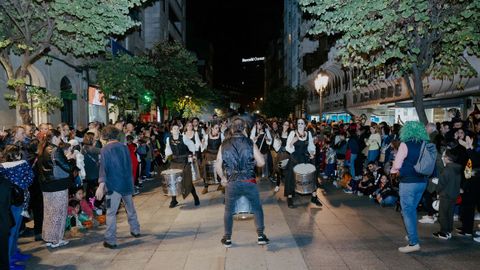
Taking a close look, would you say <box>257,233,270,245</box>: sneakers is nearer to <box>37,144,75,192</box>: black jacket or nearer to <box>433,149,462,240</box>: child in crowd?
<box>433,149,462,240</box>: child in crowd

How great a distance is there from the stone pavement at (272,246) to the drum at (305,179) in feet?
1.67

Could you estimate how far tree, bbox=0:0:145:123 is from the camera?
998 cm

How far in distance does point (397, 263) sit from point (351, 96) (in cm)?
2751

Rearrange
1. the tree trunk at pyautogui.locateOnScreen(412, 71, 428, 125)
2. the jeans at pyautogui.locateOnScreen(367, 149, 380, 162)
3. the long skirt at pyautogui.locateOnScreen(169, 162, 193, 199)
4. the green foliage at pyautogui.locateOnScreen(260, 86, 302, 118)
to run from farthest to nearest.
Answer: the green foliage at pyautogui.locateOnScreen(260, 86, 302, 118)
the jeans at pyautogui.locateOnScreen(367, 149, 380, 162)
the tree trunk at pyautogui.locateOnScreen(412, 71, 428, 125)
the long skirt at pyautogui.locateOnScreen(169, 162, 193, 199)

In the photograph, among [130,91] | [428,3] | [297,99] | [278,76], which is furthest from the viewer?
[278,76]

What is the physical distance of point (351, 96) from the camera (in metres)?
32.0

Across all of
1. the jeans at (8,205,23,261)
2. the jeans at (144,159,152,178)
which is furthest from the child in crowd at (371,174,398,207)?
the jeans at (144,159,152,178)

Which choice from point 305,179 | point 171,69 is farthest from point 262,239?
point 171,69

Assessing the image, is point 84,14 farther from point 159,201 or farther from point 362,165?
point 362,165

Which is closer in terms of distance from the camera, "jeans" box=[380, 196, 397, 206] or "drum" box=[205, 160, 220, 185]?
"jeans" box=[380, 196, 397, 206]

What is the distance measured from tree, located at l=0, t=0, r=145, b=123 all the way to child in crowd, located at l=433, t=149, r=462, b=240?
8.32 metres

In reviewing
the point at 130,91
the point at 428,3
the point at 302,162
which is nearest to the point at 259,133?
the point at 302,162

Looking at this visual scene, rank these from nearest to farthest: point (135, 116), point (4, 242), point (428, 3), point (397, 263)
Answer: point (4, 242)
point (397, 263)
point (428, 3)
point (135, 116)

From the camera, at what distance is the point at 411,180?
622 centimetres
